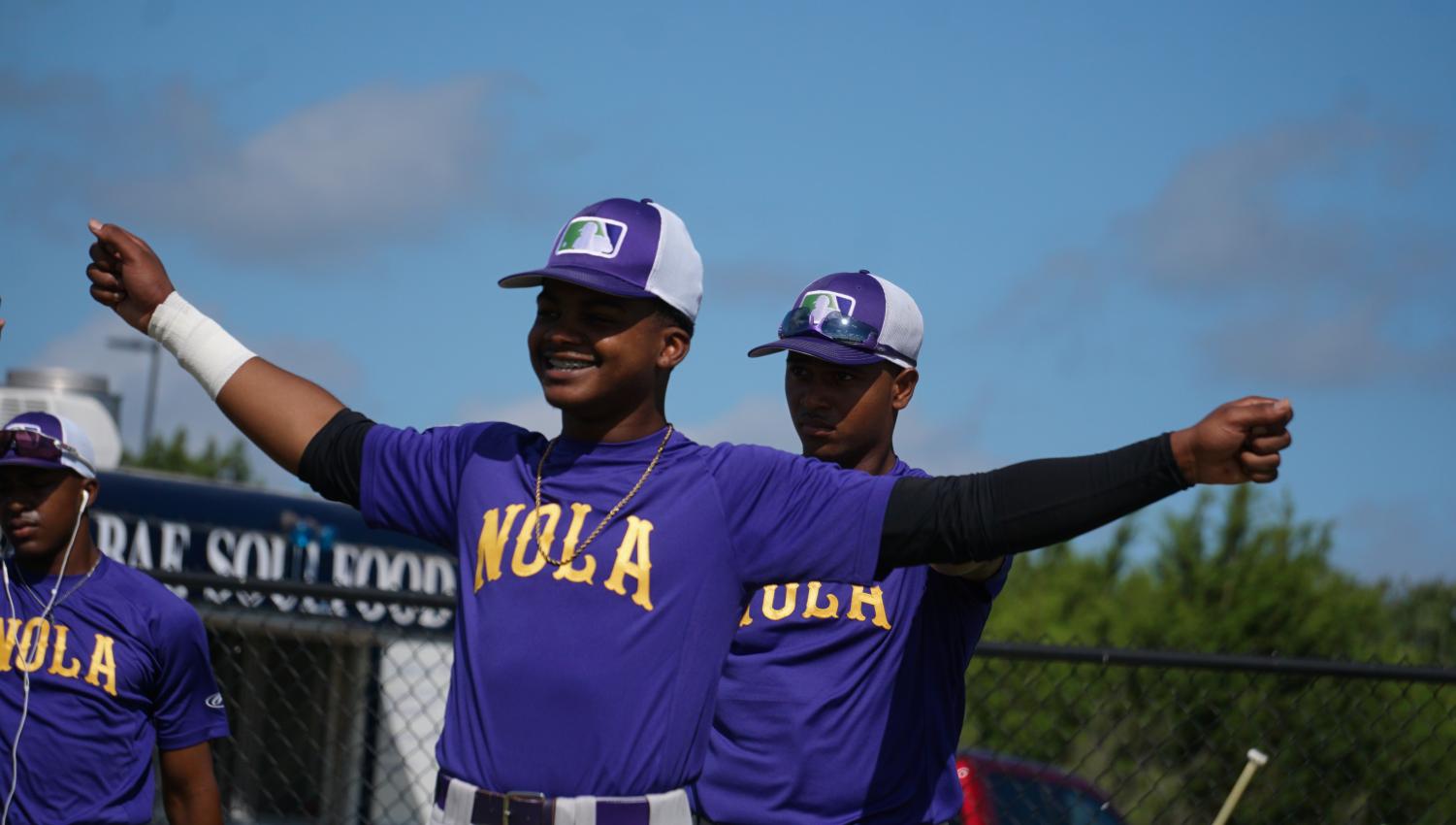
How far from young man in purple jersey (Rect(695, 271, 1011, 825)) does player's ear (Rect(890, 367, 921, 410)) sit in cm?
66

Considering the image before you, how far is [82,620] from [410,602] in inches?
49.0

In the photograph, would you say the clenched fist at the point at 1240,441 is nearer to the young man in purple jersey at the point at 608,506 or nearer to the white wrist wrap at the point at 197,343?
the young man in purple jersey at the point at 608,506

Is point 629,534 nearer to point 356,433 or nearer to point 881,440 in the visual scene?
point 356,433

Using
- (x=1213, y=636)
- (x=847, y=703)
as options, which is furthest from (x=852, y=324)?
(x=1213, y=636)

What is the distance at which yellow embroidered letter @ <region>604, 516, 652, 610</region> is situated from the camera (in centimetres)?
295

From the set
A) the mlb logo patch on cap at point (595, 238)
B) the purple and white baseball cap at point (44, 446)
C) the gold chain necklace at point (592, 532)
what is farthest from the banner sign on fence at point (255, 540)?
the mlb logo patch on cap at point (595, 238)

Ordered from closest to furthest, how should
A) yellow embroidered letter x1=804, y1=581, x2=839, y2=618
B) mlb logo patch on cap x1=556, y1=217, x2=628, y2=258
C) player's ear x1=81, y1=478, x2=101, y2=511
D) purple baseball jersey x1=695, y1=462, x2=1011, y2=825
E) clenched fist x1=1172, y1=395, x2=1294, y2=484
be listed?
clenched fist x1=1172, y1=395, x2=1294, y2=484
mlb logo patch on cap x1=556, y1=217, x2=628, y2=258
purple baseball jersey x1=695, y1=462, x2=1011, y2=825
yellow embroidered letter x1=804, y1=581, x2=839, y2=618
player's ear x1=81, y1=478, x2=101, y2=511

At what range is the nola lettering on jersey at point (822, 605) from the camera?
412 cm

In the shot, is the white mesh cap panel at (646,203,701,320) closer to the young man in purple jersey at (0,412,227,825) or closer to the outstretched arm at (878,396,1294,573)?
the outstretched arm at (878,396,1294,573)

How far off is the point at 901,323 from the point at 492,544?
1889 millimetres

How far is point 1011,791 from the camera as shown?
7410 millimetres

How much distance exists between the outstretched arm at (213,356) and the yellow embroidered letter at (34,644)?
2.04 meters

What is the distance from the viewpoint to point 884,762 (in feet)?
13.3

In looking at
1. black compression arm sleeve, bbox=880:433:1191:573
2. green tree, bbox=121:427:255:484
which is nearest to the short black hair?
black compression arm sleeve, bbox=880:433:1191:573
